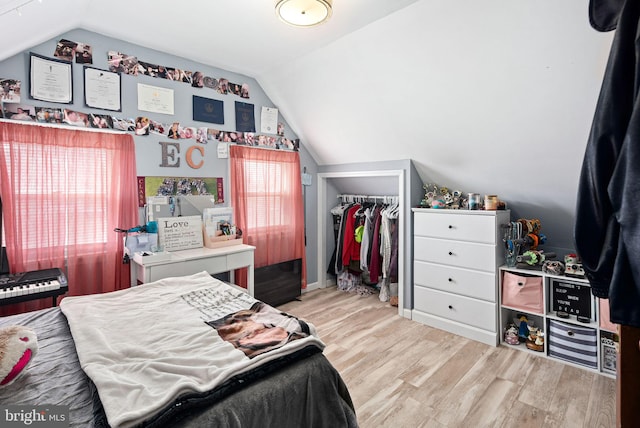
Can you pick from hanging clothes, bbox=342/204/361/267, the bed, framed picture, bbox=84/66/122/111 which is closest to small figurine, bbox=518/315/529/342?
hanging clothes, bbox=342/204/361/267

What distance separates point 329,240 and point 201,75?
2535 mm

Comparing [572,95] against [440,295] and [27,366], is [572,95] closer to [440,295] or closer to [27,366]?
[440,295]

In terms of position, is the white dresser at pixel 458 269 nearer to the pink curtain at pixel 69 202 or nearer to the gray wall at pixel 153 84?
the gray wall at pixel 153 84

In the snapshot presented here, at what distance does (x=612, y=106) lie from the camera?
2.37ft

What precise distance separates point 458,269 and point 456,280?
4.4 inches

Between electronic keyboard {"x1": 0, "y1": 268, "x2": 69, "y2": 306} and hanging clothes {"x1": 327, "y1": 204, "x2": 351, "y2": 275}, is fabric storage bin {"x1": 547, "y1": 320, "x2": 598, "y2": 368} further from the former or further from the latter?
electronic keyboard {"x1": 0, "y1": 268, "x2": 69, "y2": 306}

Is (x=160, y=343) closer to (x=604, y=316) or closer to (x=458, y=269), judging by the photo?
(x=458, y=269)

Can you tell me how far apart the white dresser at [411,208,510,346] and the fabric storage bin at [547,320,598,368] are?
0.41m

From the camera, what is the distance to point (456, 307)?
308 centimetres

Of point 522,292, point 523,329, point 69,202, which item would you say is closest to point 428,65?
point 522,292

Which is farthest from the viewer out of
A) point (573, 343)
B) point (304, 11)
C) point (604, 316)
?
point (573, 343)

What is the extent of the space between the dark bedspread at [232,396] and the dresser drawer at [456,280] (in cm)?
206

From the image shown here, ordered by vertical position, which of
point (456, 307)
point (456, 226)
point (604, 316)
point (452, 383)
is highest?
point (456, 226)

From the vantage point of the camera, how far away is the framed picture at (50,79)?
2.28 meters
